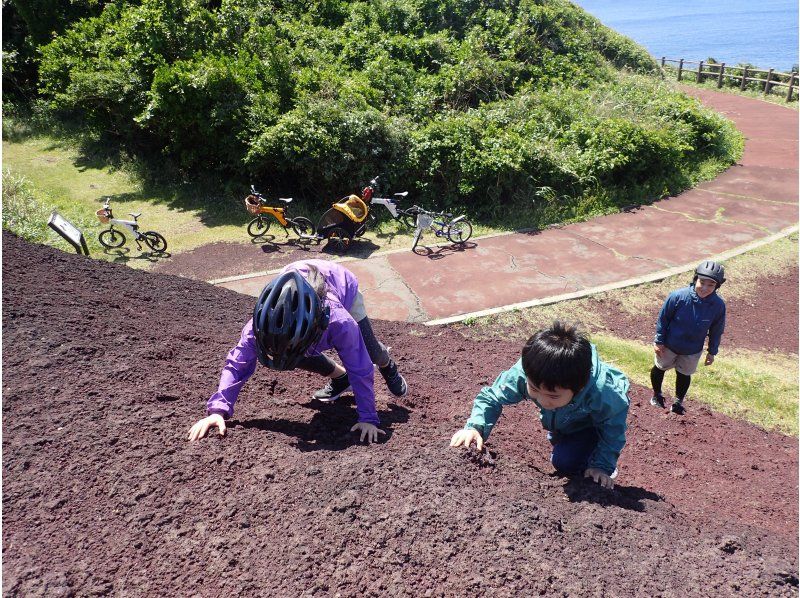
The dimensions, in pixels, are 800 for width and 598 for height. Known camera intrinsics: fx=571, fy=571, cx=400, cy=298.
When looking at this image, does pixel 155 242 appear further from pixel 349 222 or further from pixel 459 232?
pixel 459 232

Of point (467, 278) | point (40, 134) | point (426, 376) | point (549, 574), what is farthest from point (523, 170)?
point (40, 134)

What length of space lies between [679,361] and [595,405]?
2875 mm

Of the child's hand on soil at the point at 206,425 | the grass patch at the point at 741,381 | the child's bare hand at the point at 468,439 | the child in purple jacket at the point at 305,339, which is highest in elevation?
the child in purple jacket at the point at 305,339

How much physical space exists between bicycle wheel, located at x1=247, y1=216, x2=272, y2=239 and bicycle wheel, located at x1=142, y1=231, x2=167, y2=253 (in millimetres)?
1398

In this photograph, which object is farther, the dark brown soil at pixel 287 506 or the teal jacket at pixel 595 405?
the teal jacket at pixel 595 405

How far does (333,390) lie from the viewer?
3943 mm

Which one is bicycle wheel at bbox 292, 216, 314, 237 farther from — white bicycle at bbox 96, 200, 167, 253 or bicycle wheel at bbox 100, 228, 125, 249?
bicycle wheel at bbox 100, 228, 125, 249

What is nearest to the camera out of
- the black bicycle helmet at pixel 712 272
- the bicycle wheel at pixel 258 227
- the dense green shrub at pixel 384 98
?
the black bicycle helmet at pixel 712 272

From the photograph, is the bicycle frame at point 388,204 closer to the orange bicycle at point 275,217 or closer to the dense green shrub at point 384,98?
the dense green shrub at point 384,98

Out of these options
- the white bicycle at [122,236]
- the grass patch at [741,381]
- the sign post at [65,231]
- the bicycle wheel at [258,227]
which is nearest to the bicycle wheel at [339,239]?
the bicycle wheel at [258,227]

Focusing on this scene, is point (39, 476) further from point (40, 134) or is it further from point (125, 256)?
point (40, 134)

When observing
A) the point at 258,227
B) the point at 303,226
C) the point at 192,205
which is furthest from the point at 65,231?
the point at 192,205

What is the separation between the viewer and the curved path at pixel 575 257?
7762mm

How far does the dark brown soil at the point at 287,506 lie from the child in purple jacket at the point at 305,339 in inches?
6.3
